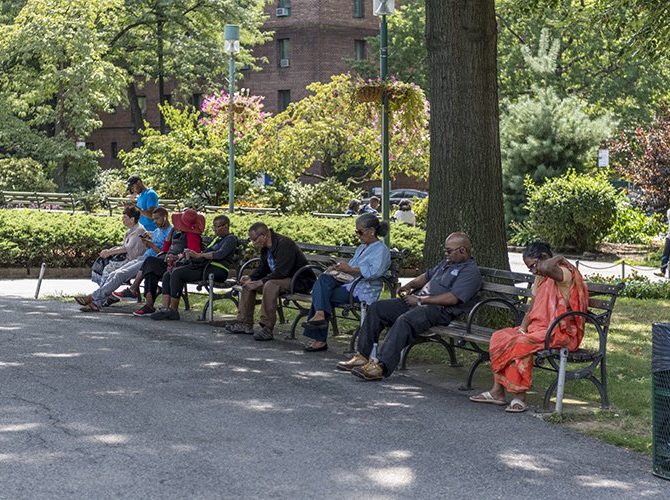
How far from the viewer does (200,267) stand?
15.5m

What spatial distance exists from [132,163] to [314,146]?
8.71 m

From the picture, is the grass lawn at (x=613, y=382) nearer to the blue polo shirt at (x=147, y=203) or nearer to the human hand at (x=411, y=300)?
the human hand at (x=411, y=300)

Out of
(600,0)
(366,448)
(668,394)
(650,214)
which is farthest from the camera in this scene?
(650,214)

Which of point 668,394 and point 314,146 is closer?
point 668,394

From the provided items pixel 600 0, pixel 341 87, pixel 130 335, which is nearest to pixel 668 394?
pixel 130 335

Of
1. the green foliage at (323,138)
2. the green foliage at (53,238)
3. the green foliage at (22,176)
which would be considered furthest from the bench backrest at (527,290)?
the green foliage at (22,176)

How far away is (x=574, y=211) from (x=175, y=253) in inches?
692

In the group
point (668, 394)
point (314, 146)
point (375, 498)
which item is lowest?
point (375, 498)

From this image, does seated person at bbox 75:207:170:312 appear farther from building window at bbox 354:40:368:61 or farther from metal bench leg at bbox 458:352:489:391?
building window at bbox 354:40:368:61

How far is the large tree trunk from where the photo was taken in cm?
1317

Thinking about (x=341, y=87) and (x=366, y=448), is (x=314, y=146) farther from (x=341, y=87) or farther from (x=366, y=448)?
(x=366, y=448)

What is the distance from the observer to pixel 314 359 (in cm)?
1203

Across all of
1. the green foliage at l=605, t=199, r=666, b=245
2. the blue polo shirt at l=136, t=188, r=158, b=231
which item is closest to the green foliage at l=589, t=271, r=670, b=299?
the blue polo shirt at l=136, t=188, r=158, b=231

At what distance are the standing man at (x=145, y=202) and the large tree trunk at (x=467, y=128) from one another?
215 inches
